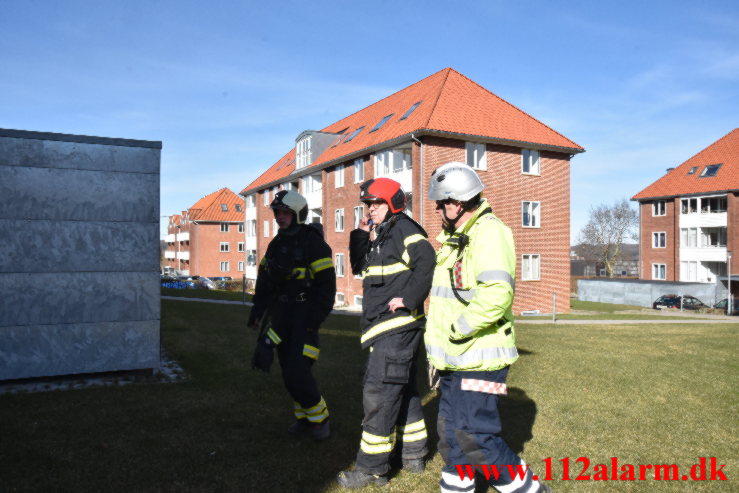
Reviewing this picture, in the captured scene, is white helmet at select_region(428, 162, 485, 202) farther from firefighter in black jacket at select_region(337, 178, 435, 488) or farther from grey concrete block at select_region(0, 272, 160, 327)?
grey concrete block at select_region(0, 272, 160, 327)

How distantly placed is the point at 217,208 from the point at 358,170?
44.9 m

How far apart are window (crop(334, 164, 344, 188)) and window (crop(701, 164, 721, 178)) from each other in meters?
29.7

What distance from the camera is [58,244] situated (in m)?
6.62

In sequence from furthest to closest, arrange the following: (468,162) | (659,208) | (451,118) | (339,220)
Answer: (659,208) < (339,220) < (468,162) < (451,118)

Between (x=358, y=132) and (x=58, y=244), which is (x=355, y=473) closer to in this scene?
(x=58, y=244)

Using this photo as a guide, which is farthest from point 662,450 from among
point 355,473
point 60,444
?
point 60,444

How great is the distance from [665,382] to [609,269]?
6143cm

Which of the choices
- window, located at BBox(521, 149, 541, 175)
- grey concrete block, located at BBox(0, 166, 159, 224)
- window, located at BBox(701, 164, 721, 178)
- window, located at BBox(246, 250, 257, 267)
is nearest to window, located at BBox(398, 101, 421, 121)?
window, located at BBox(521, 149, 541, 175)

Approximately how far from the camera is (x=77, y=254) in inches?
264

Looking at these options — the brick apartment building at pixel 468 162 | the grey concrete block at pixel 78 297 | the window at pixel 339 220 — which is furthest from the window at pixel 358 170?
the grey concrete block at pixel 78 297

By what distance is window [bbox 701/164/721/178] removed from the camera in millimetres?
43500

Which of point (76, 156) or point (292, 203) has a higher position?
point (76, 156)

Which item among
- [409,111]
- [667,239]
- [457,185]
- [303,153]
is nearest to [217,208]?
[303,153]

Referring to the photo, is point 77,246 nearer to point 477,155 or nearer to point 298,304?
point 298,304
